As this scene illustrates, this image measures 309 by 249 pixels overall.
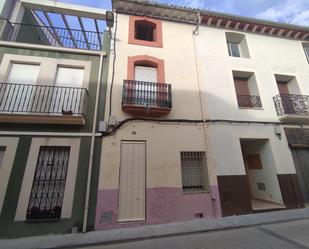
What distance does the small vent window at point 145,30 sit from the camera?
28.4ft

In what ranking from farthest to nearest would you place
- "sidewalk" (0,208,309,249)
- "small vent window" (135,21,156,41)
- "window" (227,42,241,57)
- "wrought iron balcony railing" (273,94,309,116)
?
"window" (227,42,241,57) < "small vent window" (135,21,156,41) < "wrought iron balcony railing" (273,94,309,116) < "sidewalk" (0,208,309,249)

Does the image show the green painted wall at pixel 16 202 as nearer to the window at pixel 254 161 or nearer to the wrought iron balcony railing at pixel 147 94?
the wrought iron balcony railing at pixel 147 94

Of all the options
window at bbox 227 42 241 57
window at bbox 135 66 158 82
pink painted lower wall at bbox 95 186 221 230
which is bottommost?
pink painted lower wall at bbox 95 186 221 230

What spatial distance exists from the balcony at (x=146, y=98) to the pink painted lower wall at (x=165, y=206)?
2791mm

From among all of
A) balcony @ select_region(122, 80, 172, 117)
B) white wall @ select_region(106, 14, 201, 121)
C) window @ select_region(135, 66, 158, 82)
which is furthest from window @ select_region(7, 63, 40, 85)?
window @ select_region(135, 66, 158, 82)

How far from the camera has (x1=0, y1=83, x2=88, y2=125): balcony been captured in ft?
19.1

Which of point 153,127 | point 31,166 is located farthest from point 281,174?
point 31,166

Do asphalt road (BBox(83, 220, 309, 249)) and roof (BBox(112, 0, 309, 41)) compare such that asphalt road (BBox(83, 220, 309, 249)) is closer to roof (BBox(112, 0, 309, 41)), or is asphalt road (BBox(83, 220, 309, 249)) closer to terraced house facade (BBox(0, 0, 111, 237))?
terraced house facade (BBox(0, 0, 111, 237))

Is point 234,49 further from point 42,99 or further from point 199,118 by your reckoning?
point 42,99

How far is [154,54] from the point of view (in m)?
7.90

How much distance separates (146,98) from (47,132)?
3.61m

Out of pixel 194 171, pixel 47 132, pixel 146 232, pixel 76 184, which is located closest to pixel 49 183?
pixel 76 184

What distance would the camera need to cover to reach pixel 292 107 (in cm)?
805

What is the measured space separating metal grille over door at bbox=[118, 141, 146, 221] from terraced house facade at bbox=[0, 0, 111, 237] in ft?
2.94
